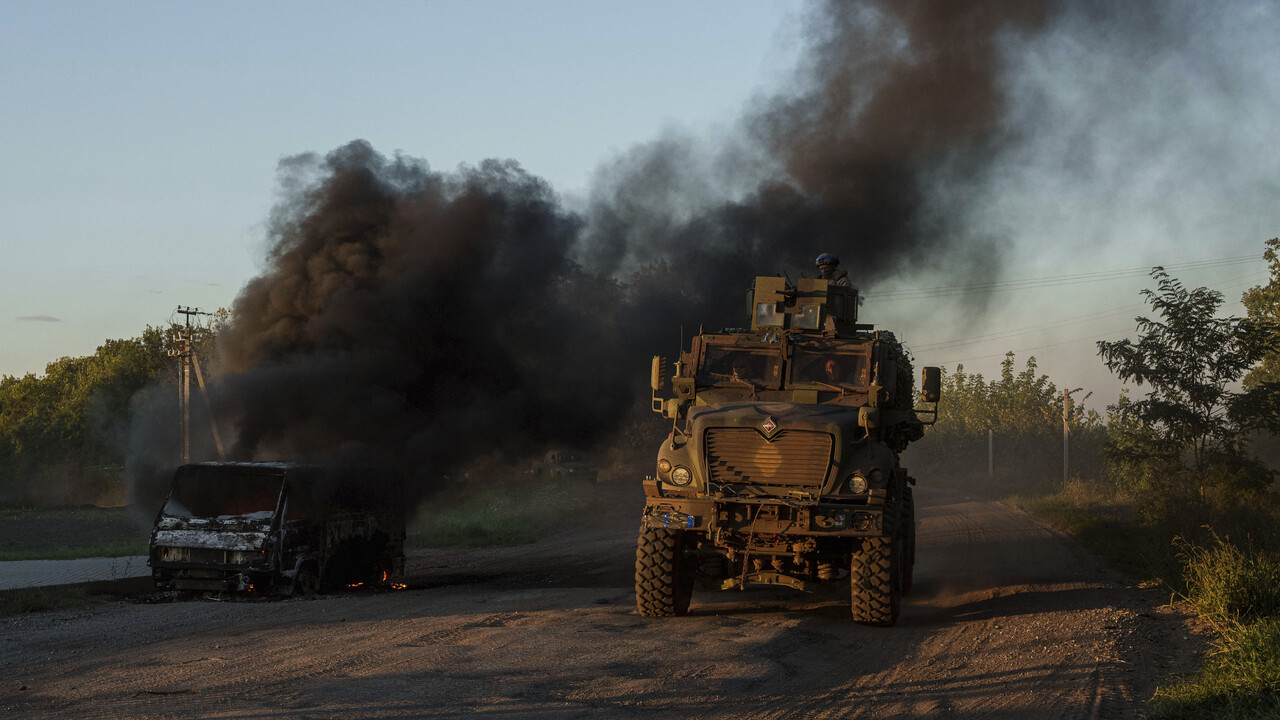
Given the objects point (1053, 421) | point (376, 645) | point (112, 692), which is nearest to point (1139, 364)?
point (376, 645)

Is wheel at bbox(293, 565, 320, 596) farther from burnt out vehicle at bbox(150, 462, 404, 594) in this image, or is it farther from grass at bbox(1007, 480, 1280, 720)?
grass at bbox(1007, 480, 1280, 720)

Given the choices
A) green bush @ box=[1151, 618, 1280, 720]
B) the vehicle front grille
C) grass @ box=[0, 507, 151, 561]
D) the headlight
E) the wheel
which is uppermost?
the vehicle front grille

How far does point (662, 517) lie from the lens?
1022 centimetres

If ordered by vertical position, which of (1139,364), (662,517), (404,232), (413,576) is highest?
(404,232)

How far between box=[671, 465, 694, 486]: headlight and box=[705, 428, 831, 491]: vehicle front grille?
9.3 inches

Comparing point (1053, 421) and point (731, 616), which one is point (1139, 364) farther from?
point (1053, 421)

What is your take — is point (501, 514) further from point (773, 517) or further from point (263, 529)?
point (773, 517)

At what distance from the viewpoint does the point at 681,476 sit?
10.3 m

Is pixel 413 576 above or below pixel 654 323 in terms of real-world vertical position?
below

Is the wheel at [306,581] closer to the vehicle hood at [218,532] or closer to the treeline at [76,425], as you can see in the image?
the vehicle hood at [218,532]

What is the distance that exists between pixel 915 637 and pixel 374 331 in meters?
13.3

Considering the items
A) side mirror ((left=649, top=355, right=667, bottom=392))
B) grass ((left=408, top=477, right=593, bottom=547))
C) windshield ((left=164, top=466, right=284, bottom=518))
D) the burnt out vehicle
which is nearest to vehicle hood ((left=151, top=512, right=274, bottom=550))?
the burnt out vehicle

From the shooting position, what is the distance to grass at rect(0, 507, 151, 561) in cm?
2152

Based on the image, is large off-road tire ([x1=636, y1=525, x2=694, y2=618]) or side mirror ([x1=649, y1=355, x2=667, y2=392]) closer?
large off-road tire ([x1=636, y1=525, x2=694, y2=618])
